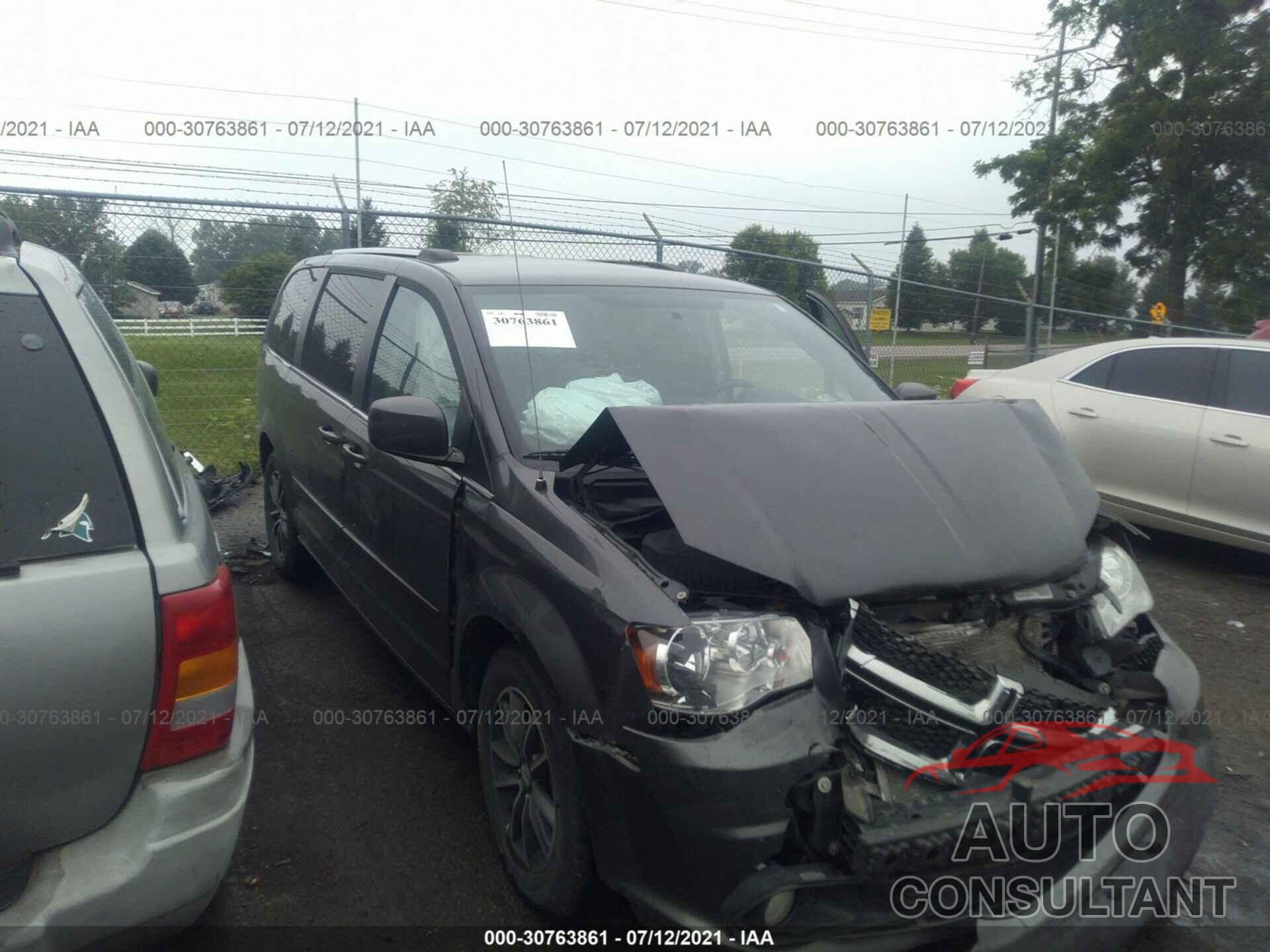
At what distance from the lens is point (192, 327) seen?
8.12 m

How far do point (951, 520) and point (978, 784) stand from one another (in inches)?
27.3

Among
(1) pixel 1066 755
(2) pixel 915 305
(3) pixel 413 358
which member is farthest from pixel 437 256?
(2) pixel 915 305

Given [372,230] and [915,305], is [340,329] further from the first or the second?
[915,305]

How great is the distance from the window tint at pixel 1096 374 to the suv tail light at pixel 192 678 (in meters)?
6.27

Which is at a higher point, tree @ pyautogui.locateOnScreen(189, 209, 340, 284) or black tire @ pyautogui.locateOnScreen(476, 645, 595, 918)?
tree @ pyautogui.locateOnScreen(189, 209, 340, 284)

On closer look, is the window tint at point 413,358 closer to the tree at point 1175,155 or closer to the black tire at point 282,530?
the black tire at point 282,530

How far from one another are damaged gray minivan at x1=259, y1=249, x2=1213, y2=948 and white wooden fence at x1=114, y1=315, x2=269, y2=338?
5.46 meters

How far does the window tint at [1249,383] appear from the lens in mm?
5711

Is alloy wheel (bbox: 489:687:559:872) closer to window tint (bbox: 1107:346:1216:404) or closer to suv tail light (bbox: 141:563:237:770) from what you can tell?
suv tail light (bbox: 141:563:237:770)

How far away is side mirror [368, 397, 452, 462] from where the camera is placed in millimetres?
2758

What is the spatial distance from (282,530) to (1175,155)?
27.4m

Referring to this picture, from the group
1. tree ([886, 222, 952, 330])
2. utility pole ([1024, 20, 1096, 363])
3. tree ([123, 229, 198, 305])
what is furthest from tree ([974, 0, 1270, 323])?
tree ([123, 229, 198, 305])

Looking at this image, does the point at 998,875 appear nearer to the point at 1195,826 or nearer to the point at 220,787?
the point at 1195,826

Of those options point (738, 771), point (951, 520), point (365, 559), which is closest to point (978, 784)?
point (738, 771)
